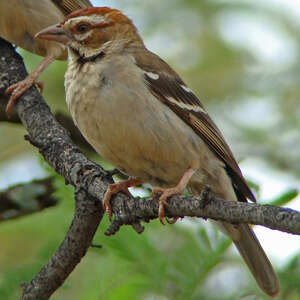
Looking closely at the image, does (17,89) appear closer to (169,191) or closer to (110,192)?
(110,192)

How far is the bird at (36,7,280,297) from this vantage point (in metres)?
4.23

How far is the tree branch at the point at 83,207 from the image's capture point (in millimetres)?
2764

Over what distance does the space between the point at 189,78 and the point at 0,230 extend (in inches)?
128

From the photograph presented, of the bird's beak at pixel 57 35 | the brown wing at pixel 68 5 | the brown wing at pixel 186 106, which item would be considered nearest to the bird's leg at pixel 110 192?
the brown wing at pixel 186 106

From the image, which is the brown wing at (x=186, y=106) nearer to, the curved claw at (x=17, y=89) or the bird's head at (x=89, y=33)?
the bird's head at (x=89, y=33)

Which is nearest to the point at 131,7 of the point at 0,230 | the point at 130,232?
the point at 0,230

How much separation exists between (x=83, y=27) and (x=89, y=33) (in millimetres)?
66

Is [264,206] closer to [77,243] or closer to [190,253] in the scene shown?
[77,243]

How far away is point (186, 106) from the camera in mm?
4766

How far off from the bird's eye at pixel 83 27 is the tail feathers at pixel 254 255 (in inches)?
67.7

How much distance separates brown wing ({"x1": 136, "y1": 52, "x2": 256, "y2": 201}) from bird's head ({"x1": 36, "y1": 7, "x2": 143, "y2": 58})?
0.82 feet

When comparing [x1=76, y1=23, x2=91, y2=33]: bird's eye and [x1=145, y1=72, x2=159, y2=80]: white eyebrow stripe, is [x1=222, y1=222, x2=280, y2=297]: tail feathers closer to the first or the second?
[x1=145, y1=72, x2=159, y2=80]: white eyebrow stripe

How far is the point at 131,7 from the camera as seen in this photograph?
336 inches

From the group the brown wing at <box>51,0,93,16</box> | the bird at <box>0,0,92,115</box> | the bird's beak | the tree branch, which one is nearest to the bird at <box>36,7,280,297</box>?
the bird's beak
